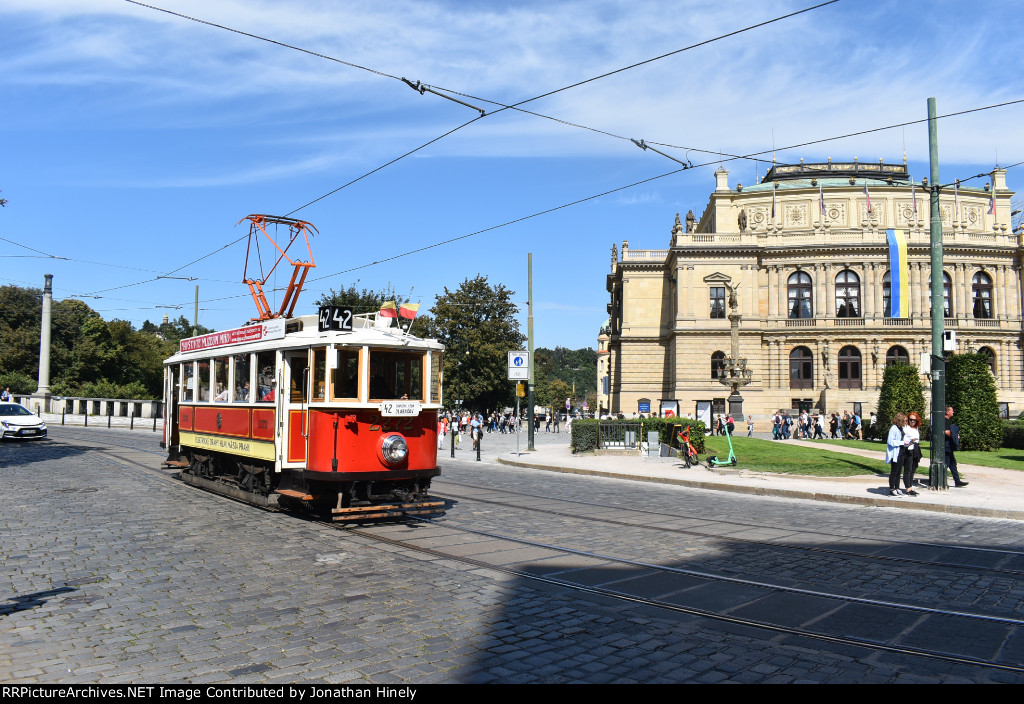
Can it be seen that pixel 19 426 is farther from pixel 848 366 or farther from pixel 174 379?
pixel 848 366

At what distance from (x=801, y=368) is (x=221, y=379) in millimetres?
51543

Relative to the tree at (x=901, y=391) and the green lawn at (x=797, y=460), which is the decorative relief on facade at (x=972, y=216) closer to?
the tree at (x=901, y=391)

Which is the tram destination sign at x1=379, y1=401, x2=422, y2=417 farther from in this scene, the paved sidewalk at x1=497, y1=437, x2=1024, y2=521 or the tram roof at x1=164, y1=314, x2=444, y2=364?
the paved sidewalk at x1=497, y1=437, x2=1024, y2=521

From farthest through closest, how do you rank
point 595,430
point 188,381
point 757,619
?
point 595,430 < point 188,381 < point 757,619

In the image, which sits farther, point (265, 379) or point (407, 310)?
point (265, 379)

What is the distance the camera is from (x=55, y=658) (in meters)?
5.23

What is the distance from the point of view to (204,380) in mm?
15211

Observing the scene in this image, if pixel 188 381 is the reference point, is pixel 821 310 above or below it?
above

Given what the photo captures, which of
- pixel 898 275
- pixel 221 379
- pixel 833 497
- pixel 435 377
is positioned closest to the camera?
pixel 435 377

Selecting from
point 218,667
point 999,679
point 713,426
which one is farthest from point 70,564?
A: point 713,426

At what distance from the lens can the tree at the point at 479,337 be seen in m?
57.2

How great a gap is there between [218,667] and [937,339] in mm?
16938

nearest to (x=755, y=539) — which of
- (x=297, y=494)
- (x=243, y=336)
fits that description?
(x=297, y=494)

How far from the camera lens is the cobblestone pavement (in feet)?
16.6
